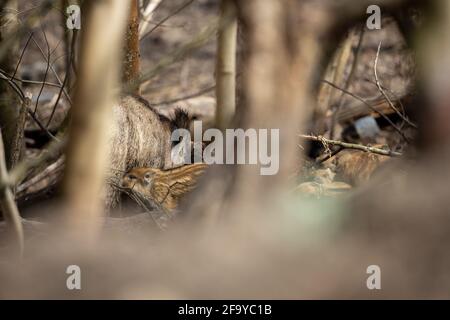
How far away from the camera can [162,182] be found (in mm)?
4910

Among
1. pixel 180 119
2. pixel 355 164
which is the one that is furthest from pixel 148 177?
pixel 355 164

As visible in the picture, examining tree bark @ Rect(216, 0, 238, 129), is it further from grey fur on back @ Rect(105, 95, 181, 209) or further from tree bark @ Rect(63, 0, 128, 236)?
tree bark @ Rect(63, 0, 128, 236)

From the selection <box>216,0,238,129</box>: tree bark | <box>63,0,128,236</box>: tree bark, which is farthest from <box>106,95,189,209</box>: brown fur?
<box>63,0,128,236</box>: tree bark

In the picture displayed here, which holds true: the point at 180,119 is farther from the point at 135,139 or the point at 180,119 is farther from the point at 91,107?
the point at 91,107

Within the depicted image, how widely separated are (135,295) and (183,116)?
3.41m

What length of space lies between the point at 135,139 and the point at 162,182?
45 centimetres

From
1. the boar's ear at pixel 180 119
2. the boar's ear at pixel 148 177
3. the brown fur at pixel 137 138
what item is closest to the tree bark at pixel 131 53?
the brown fur at pixel 137 138

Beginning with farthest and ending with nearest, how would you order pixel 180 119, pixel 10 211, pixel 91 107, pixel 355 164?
pixel 180 119
pixel 355 164
pixel 10 211
pixel 91 107

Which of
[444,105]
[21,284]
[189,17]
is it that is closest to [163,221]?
[21,284]

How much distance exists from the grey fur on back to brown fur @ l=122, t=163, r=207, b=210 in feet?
0.36

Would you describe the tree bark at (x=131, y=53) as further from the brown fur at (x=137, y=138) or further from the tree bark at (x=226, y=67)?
the tree bark at (x=226, y=67)

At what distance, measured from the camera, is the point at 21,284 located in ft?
8.29

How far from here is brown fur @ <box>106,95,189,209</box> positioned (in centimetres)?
493

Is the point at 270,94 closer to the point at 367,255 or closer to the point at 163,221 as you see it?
the point at 367,255
